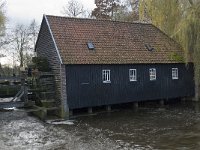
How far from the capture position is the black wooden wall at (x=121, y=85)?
69.1 feet

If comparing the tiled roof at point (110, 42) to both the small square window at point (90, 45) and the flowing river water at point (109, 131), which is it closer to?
the small square window at point (90, 45)

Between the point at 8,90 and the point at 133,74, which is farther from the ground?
the point at 133,74

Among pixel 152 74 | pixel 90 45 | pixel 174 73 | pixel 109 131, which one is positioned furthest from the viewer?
pixel 174 73

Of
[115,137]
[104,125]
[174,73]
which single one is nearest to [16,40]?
[174,73]

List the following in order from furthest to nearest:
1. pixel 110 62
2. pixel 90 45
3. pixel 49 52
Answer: pixel 49 52 < pixel 90 45 < pixel 110 62

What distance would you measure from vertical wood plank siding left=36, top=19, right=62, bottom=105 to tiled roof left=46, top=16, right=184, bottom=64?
0.69 meters

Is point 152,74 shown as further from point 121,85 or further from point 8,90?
point 8,90

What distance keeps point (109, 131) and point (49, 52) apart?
826 centimetres

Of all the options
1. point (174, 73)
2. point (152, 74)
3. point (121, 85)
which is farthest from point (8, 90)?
point (174, 73)

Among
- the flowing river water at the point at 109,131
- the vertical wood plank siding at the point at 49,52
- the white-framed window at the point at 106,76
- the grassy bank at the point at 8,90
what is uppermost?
the vertical wood plank siding at the point at 49,52

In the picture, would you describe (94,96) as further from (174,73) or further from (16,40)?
(16,40)

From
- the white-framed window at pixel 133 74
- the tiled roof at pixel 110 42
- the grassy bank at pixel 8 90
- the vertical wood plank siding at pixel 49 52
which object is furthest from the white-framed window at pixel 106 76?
the grassy bank at pixel 8 90

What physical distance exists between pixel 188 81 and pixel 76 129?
1220cm

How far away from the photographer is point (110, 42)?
78.0 ft
